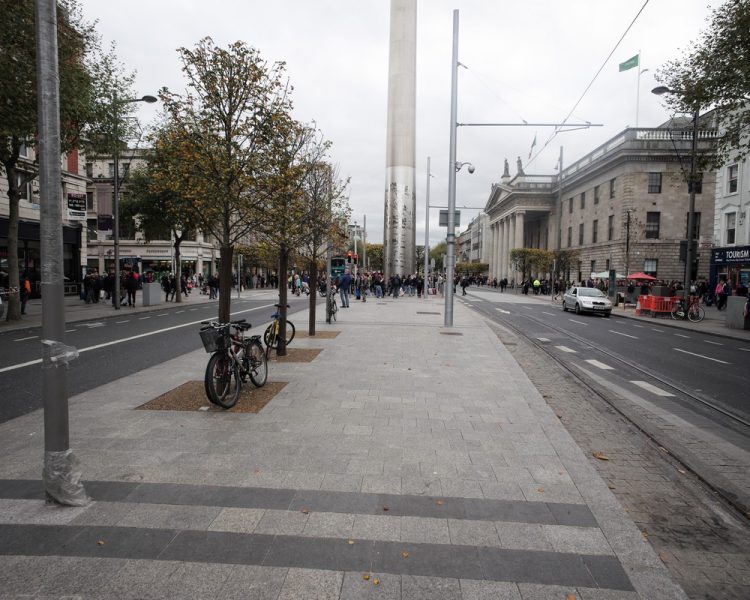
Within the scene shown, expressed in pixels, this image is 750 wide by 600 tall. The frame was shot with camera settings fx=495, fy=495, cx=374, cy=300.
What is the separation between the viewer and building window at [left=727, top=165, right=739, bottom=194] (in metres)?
29.3

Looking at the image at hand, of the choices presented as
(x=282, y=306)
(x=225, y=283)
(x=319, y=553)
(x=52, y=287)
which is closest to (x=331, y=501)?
(x=319, y=553)

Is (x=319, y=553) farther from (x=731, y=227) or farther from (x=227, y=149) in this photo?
(x=731, y=227)

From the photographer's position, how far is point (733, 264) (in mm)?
29297

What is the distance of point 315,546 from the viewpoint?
306 cm

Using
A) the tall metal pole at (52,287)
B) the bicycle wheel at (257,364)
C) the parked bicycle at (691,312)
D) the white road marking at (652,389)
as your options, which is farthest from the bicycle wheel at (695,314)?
the tall metal pole at (52,287)

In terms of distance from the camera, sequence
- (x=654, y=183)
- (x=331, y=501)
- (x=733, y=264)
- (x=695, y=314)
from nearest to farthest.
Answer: (x=331, y=501), (x=695, y=314), (x=733, y=264), (x=654, y=183)

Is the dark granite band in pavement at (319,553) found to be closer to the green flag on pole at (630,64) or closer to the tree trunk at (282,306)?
the tree trunk at (282,306)

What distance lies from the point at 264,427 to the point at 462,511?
101 inches

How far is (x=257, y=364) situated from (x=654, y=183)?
157 feet

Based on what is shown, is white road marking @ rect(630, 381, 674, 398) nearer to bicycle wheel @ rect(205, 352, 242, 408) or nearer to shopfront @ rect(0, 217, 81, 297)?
bicycle wheel @ rect(205, 352, 242, 408)

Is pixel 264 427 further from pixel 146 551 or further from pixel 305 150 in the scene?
pixel 305 150

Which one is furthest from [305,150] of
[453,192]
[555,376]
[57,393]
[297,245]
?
[57,393]

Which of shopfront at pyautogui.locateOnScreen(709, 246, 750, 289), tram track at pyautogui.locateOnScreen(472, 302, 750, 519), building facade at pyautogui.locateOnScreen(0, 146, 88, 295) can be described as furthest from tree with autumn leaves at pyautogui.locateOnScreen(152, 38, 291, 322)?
shopfront at pyautogui.locateOnScreen(709, 246, 750, 289)

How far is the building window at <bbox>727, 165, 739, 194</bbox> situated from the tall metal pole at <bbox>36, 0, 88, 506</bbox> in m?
35.1
